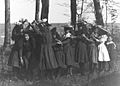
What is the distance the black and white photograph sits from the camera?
684 cm

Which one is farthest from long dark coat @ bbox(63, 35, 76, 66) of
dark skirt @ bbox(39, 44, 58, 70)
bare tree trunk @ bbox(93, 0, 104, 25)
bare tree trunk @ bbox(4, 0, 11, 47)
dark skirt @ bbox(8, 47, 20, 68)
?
bare tree trunk @ bbox(4, 0, 11, 47)

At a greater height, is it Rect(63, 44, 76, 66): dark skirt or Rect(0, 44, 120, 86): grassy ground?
Rect(63, 44, 76, 66): dark skirt

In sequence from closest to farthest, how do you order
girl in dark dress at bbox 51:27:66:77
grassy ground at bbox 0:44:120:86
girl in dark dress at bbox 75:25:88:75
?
grassy ground at bbox 0:44:120:86
girl in dark dress at bbox 51:27:66:77
girl in dark dress at bbox 75:25:88:75

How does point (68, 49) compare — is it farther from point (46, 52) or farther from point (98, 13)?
point (98, 13)

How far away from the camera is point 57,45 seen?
7.10 meters

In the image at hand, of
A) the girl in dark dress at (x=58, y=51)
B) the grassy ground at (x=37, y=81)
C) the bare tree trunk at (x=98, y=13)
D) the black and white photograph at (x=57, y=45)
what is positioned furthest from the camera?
the bare tree trunk at (x=98, y=13)

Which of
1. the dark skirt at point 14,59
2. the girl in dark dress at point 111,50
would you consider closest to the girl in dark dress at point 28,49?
the dark skirt at point 14,59

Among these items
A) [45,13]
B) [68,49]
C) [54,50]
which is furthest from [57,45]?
[45,13]

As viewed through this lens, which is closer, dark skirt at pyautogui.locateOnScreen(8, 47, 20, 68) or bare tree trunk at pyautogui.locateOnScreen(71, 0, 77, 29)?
dark skirt at pyautogui.locateOnScreen(8, 47, 20, 68)

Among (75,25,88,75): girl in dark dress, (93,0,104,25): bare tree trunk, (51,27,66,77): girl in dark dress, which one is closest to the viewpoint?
(51,27,66,77): girl in dark dress

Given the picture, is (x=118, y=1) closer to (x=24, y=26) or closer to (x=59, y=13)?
(x=59, y=13)

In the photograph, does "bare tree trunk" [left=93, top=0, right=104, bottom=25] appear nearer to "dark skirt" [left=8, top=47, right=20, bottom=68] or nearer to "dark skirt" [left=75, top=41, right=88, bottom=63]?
"dark skirt" [left=75, top=41, right=88, bottom=63]

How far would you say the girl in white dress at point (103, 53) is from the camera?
719 cm

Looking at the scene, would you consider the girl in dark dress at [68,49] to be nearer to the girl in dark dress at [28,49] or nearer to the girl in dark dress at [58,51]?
the girl in dark dress at [58,51]
